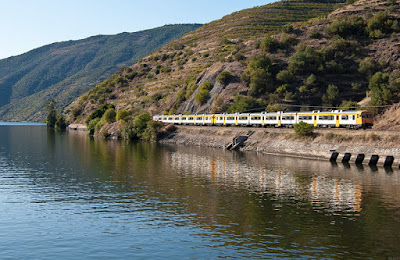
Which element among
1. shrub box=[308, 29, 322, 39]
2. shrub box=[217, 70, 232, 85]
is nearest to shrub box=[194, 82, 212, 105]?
shrub box=[217, 70, 232, 85]

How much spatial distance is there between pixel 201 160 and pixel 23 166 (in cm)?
2335

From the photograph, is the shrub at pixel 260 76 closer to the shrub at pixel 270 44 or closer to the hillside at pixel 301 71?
the hillside at pixel 301 71

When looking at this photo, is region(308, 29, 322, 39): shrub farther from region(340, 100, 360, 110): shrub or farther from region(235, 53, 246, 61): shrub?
region(340, 100, 360, 110): shrub

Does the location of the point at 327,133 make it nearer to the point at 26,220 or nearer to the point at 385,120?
the point at 385,120

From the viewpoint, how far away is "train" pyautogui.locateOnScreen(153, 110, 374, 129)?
5825 cm

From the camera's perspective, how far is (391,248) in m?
19.8

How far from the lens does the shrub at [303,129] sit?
61.2 m

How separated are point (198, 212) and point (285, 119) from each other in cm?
4676

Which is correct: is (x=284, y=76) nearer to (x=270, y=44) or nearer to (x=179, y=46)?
(x=270, y=44)

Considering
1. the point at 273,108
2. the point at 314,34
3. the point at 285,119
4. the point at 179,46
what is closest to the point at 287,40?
the point at 314,34

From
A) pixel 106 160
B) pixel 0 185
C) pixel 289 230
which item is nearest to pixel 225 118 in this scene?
pixel 106 160

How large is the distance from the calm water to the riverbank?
518 centimetres

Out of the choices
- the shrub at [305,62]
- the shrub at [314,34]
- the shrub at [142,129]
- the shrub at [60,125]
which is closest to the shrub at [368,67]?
the shrub at [305,62]

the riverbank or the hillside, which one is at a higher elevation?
the hillside
